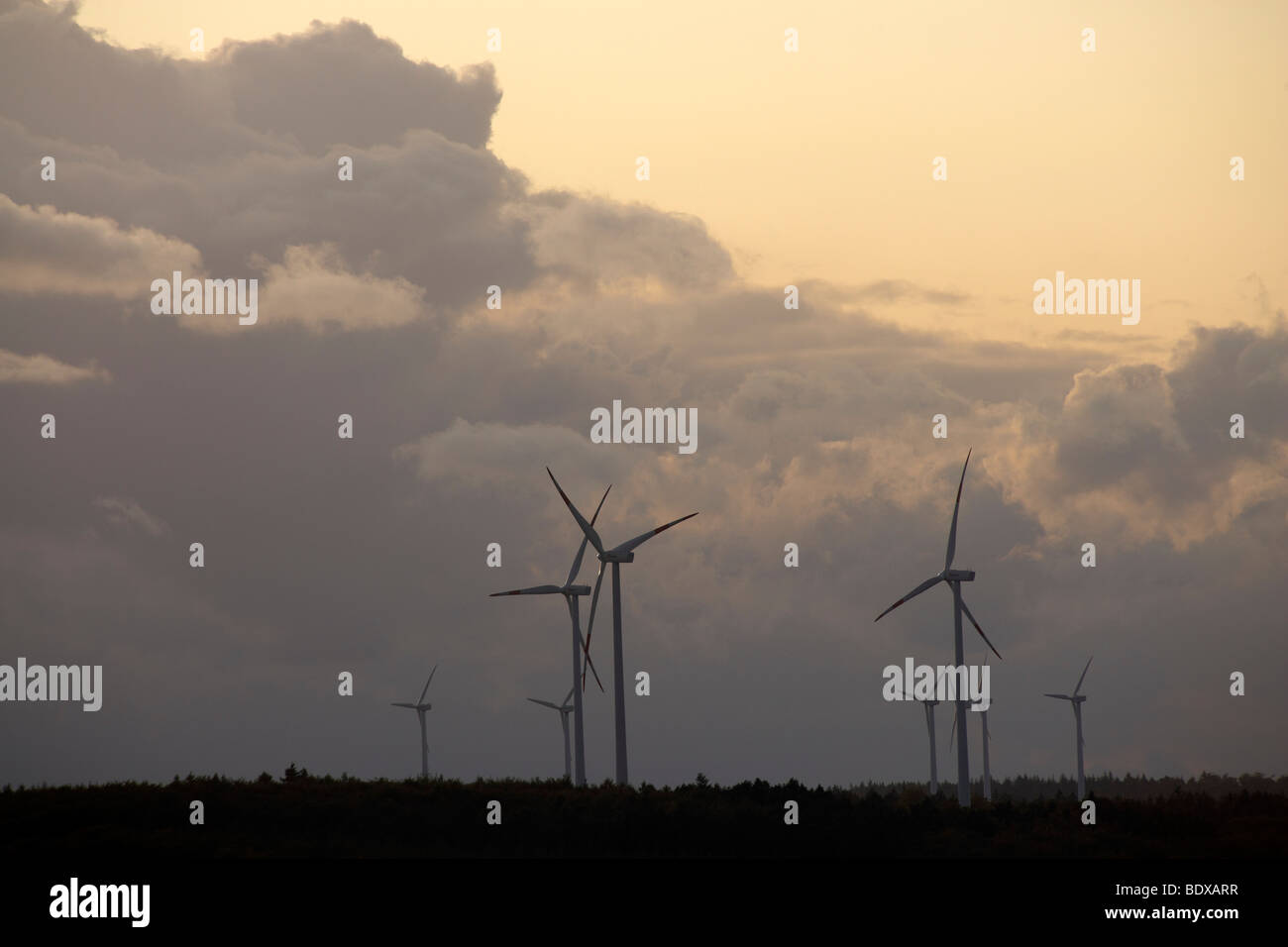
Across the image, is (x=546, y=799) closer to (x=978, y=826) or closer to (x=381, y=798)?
(x=381, y=798)

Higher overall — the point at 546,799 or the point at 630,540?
the point at 630,540

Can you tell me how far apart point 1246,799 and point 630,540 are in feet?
136

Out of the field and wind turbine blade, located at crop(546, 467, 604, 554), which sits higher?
wind turbine blade, located at crop(546, 467, 604, 554)

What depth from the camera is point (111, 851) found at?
6844 cm

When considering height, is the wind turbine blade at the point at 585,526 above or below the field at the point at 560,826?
above
